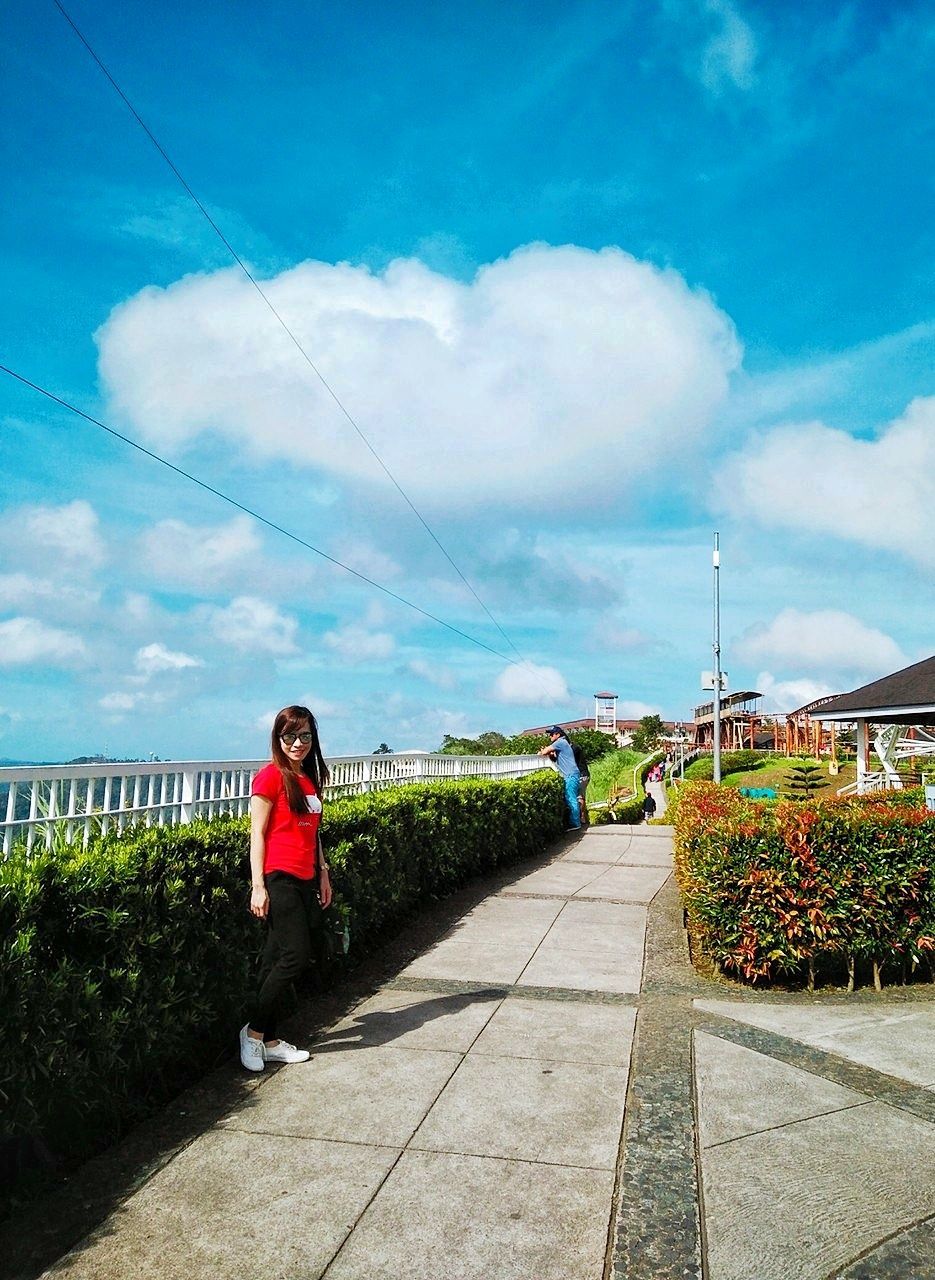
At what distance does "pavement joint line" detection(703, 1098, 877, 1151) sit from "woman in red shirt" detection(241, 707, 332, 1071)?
2.06 metres

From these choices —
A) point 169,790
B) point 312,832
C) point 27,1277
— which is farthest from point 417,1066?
point 169,790

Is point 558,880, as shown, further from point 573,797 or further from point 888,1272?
point 888,1272

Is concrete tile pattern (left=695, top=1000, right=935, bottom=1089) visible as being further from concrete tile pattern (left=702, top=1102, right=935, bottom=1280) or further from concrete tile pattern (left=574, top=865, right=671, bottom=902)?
concrete tile pattern (left=574, top=865, right=671, bottom=902)

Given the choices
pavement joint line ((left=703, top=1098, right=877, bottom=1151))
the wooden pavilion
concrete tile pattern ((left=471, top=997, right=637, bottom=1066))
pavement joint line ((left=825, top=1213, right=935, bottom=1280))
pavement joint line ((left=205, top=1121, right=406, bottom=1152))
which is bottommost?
pavement joint line ((left=825, top=1213, right=935, bottom=1280))

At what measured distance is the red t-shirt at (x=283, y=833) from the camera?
4875 millimetres

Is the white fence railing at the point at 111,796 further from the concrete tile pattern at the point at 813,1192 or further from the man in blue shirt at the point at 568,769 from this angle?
the man in blue shirt at the point at 568,769

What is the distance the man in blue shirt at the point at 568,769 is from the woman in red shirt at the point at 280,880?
42.3 feet

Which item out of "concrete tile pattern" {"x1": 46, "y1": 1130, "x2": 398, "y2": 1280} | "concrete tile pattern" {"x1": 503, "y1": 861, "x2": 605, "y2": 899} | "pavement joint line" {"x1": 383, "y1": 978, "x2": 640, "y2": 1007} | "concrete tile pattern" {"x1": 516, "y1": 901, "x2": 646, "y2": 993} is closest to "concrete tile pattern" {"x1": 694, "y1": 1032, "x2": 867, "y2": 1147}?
"pavement joint line" {"x1": 383, "y1": 978, "x2": 640, "y2": 1007}

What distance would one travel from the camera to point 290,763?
5.06 meters

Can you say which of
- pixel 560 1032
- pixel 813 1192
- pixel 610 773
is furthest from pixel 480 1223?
pixel 610 773

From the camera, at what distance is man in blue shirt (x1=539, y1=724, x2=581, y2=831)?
17.7 meters

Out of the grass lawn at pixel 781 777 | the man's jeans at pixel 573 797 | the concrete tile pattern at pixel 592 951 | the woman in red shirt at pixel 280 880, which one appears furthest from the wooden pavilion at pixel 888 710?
the woman in red shirt at pixel 280 880

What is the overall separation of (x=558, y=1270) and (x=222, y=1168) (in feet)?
4.53

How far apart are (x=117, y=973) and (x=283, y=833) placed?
1.13m
